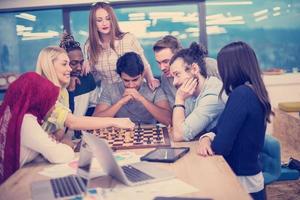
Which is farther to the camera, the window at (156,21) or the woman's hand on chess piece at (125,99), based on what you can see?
the window at (156,21)

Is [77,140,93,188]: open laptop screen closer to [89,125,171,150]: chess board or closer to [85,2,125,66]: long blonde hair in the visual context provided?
[89,125,171,150]: chess board

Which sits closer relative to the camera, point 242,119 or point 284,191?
point 242,119

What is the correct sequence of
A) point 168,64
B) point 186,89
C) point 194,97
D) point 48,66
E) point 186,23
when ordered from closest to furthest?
point 186,89, point 194,97, point 48,66, point 168,64, point 186,23

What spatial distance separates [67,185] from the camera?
1592mm

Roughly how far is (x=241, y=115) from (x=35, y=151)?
1.06m

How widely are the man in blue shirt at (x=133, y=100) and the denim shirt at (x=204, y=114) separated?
2.16 feet

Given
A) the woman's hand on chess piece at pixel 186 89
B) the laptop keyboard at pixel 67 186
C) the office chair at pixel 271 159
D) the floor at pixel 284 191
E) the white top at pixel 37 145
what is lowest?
the floor at pixel 284 191

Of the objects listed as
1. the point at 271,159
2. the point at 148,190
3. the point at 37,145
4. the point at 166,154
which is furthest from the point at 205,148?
the point at 37,145

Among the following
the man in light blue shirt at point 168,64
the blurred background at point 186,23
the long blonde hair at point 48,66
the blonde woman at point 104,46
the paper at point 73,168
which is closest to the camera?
the paper at point 73,168

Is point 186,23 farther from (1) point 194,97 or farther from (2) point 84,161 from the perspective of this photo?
(2) point 84,161

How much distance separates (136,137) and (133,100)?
0.82 meters

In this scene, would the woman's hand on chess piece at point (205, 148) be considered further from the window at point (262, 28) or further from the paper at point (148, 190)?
the window at point (262, 28)

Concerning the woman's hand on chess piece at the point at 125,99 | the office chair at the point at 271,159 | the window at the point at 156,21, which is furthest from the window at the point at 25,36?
the office chair at the point at 271,159

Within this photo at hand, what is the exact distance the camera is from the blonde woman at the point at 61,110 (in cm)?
269
